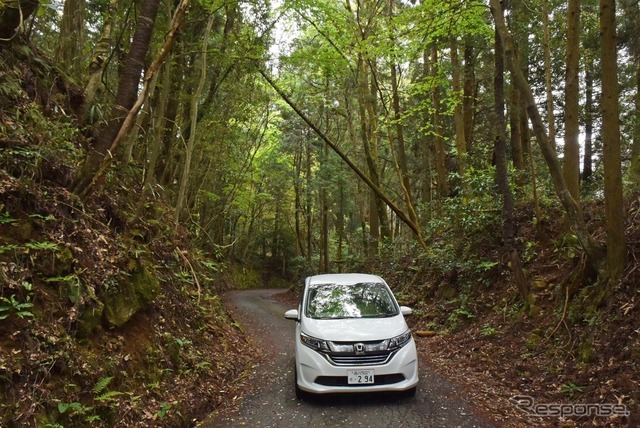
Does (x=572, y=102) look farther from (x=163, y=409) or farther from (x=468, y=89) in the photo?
(x=163, y=409)

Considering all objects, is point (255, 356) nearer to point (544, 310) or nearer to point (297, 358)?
point (297, 358)

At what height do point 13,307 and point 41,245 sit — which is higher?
point 41,245

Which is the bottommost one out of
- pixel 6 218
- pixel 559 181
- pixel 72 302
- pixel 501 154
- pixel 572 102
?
pixel 72 302

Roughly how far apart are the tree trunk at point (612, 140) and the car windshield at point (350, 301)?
132 inches

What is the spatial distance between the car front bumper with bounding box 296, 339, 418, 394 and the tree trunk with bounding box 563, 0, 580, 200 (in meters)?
5.18

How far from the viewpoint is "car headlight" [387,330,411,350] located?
17.4 feet

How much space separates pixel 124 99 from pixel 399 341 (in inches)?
202

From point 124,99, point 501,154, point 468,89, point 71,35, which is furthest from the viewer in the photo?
point 468,89

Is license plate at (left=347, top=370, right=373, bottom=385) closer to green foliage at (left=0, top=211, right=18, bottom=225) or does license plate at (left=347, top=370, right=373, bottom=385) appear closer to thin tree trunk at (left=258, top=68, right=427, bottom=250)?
green foliage at (left=0, top=211, right=18, bottom=225)

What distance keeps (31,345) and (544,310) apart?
765 centimetres

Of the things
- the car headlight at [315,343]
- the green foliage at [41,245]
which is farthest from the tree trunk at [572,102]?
the green foliage at [41,245]

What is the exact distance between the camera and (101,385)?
13.6ft

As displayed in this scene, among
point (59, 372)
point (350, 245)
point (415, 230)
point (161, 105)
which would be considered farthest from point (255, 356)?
point (350, 245)

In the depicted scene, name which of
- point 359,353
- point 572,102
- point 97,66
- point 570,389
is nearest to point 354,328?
point 359,353
